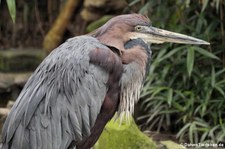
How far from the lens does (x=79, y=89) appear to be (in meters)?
2.96

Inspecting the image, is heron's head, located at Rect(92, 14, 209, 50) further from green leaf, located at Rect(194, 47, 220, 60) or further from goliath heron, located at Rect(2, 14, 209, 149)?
green leaf, located at Rect(194, 47, 220, 60)

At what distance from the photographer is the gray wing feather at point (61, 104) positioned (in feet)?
9.55

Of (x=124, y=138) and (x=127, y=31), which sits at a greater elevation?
(x=127, y=31)

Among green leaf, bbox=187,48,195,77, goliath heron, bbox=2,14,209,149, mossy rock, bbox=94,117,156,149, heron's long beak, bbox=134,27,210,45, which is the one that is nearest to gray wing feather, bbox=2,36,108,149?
goliath heron, bbox=2,14,209,149

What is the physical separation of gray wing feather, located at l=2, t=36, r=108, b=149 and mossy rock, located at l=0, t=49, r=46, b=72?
463 centimetres

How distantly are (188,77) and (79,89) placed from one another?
107 inches

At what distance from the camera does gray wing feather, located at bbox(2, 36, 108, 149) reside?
2912 mm

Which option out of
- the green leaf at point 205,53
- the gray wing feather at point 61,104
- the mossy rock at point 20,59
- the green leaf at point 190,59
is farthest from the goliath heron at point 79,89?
the mossy rock at point 20,59

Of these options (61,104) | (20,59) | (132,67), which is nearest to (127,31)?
(132,67)

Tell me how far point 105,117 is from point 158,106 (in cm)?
260

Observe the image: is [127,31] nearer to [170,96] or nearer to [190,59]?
[190,59]

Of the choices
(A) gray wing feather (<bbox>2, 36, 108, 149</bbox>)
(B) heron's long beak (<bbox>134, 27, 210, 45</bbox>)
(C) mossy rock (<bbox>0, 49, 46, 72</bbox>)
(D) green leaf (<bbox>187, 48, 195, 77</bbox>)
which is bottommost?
(C) mossy rock (<bbox>0, 49, 46, 72</bbox>)

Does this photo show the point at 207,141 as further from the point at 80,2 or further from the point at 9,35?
the point at 9,35

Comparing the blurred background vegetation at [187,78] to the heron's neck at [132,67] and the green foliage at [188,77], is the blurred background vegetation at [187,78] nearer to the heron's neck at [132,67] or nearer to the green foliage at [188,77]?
the green foliage at [188,77]
